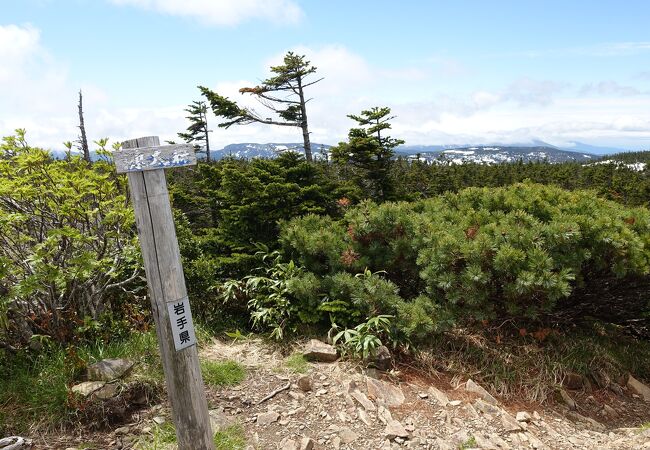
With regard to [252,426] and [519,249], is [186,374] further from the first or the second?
[519,249]

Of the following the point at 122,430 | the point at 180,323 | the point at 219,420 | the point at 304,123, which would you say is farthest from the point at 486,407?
the point at 304,123

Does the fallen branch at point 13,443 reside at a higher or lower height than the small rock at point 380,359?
higher

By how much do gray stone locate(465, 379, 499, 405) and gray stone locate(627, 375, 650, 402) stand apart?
7.11 ft

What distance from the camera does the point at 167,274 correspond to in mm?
2354

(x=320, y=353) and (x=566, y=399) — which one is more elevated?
(x=320, y=353)

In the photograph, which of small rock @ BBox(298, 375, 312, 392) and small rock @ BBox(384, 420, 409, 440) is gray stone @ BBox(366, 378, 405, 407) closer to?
small rock @ BBox(384, 420, 409, 440)

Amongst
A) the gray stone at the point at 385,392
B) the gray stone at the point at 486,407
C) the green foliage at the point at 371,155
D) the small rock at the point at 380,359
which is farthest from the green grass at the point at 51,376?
the green foliage at the point at 371,155

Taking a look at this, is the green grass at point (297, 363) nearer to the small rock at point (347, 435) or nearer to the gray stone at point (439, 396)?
the small rock at point (347, 435)

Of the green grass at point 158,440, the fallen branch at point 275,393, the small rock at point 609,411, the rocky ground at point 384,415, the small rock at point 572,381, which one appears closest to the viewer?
the green grass at point 158,440

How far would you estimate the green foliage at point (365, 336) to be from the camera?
4332 mm

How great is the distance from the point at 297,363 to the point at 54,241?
2.61 metres

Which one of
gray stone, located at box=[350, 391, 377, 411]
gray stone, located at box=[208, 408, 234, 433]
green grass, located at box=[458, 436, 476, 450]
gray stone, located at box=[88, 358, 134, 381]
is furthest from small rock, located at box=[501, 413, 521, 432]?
gray stone, located at box=[88, 358, 134, 381]

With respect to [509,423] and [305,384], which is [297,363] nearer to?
[305,384]

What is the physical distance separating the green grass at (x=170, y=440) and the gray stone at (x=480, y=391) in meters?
2.31
